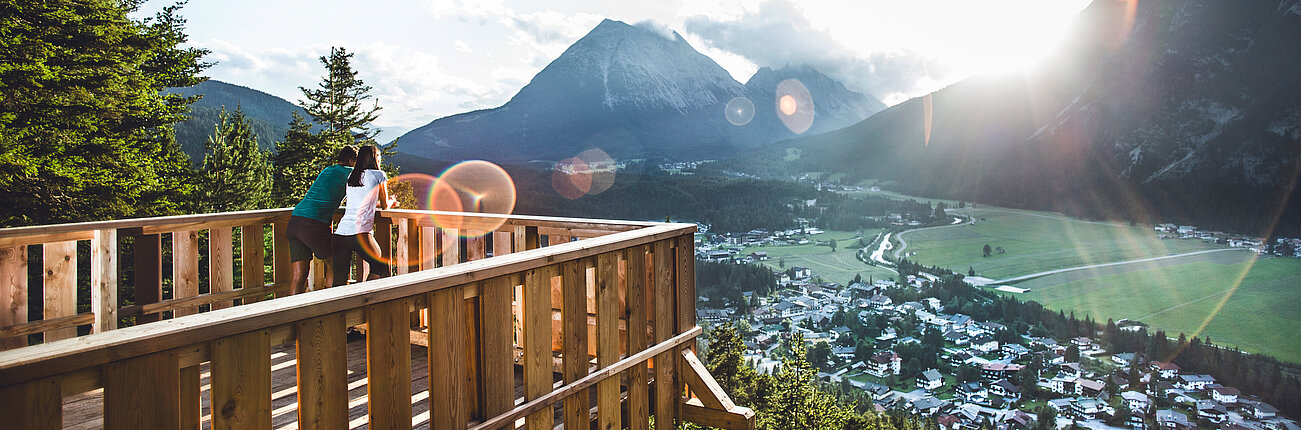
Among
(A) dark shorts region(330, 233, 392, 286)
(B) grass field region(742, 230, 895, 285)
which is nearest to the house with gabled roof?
(B) grass field region(742, 230, 895, 285)

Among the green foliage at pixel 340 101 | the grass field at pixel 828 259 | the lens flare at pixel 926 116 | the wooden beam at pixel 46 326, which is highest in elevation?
the lens flare at pixel 926 116

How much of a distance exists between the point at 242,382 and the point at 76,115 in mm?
19955

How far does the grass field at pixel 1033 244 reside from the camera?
94.1 m

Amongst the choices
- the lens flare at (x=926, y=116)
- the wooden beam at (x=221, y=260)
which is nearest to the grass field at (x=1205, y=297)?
the lens flare at (x=926, y=116)

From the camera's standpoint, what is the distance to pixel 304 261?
4.54 metres

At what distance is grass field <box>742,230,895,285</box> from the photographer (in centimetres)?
8788

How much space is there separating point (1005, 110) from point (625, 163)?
91461 millimetres

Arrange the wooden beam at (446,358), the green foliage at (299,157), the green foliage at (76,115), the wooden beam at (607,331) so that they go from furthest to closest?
the green foliage at (299,157)
the green foliage at (76,115)
the wooden beam at (607,331)
the wooden beam at (446,358)

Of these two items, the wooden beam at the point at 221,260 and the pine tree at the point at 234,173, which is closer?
the wooden beam at the point at 221,260

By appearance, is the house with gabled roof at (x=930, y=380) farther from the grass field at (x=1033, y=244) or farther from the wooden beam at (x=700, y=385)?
the wooden beam at (x=700, y=385)

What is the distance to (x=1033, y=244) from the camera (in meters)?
103

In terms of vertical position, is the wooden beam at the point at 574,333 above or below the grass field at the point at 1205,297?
above

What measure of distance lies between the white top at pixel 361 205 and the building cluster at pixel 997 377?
50.6 meters

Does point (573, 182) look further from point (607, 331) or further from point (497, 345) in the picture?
point (497, 345)
